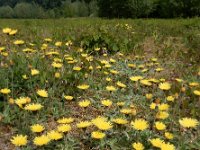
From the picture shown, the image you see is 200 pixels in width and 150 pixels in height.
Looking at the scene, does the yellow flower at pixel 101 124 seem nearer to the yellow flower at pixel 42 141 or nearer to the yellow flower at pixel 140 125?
the yellow flower at pixel 140 125

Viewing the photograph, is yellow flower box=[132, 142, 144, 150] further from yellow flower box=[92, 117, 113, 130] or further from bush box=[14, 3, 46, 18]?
bush box=[14, 3, 46, 18]

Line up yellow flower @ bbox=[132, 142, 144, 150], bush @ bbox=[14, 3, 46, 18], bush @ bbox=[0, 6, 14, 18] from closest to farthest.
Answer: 1. yellow flower @ bbox=[132, 142, 144, 150]
2. bush @ bbox=[14, 3, 46, 18]
3. bush @ bbox=[0, 6, 14, 18]

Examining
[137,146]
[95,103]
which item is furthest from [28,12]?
[137,146]

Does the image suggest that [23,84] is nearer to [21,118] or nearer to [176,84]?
[21,118]

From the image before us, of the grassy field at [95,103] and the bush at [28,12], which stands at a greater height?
the grassy field at [95,103]

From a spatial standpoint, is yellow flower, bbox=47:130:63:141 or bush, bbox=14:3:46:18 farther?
bush, bbox=14:3:46:18

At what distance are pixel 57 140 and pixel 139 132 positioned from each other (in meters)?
0.70

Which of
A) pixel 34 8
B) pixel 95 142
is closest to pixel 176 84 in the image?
pixel 95 142

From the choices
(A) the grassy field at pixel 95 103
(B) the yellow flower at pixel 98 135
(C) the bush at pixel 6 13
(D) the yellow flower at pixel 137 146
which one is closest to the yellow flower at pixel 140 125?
(A) the grassy field at pixel 95 103

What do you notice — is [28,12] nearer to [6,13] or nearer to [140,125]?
[6,13]

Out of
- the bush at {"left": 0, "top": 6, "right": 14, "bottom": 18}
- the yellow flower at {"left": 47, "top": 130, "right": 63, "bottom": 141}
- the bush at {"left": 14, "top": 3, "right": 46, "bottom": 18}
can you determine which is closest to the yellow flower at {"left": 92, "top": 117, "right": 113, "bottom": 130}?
the yellow flower at {"left": 47, "top": 130, "right": 63, "bottom": 141}

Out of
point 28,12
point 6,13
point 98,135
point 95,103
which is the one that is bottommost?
point 6,13

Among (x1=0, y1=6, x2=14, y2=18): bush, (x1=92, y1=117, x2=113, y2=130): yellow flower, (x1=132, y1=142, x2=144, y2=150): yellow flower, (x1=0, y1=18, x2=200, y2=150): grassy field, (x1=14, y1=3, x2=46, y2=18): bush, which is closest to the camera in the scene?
(x1=132, y1=142, x2=144, y2=150): yellow flower

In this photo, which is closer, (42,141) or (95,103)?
(42,141)
